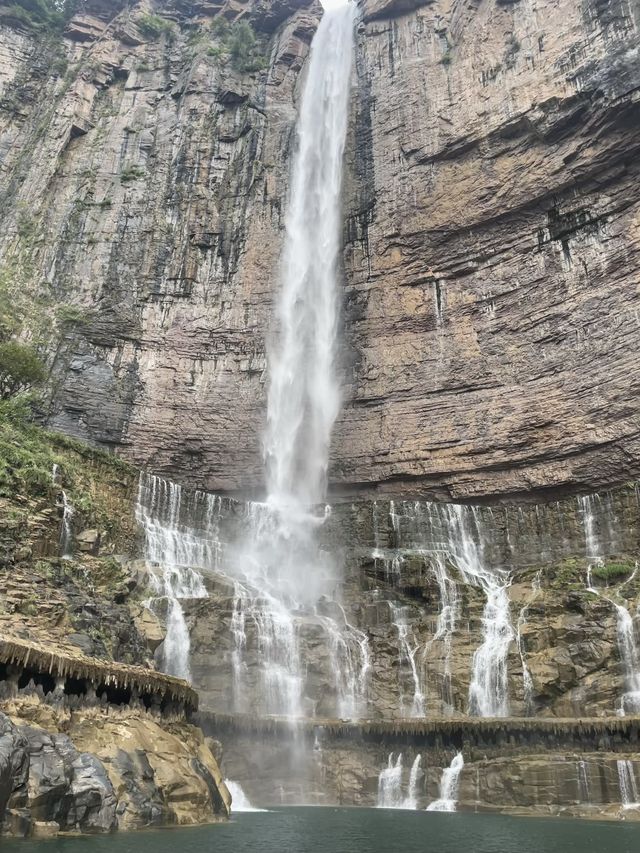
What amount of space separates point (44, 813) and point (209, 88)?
155 feet

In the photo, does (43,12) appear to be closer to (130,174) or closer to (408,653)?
(130,174)

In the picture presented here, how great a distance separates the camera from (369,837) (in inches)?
537

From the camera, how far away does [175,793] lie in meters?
14.4

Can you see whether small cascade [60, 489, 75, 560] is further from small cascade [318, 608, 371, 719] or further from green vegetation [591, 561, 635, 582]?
green vegetation [591, 561, 635, 582]

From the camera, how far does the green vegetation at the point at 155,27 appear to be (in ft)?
171

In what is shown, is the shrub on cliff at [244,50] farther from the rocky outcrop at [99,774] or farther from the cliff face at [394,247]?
the rocky outcrop at [99,774]

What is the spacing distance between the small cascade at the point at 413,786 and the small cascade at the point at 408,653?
2721 mm

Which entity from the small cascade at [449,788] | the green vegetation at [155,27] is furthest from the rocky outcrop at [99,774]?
the green vegetation at [155,27]

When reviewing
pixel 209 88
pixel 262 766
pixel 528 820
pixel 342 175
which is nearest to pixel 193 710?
pixel 262 766

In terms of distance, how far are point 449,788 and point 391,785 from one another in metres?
1.64

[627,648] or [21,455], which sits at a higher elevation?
[21,455]

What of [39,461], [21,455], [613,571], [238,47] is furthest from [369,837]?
[238,47]

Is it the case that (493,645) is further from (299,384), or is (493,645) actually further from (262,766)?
(299,384)

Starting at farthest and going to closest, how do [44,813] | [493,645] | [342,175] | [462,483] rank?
1. [342,175]
2. [462,483]
3. [493,645]
4. [44,813]
